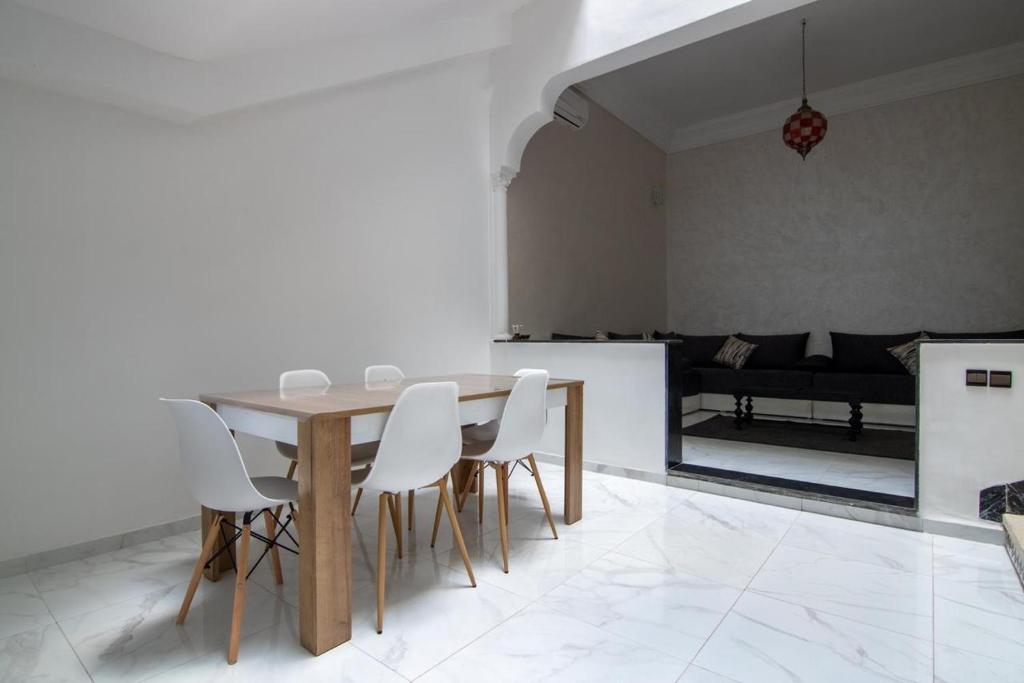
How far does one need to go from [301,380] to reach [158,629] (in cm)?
119

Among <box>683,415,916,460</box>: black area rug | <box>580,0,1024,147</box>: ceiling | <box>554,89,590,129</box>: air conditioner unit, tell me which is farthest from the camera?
<box>554,89,590,129</box>: air conditioner unit

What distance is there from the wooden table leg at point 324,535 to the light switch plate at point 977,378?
272 centimetres

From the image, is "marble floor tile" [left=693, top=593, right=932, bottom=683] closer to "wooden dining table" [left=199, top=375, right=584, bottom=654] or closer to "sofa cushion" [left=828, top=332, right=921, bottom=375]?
"wooden dining table" [left=199, top=375, right=584, bottom=654]

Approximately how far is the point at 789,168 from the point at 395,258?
4838mm

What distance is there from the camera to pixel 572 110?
4684 mm

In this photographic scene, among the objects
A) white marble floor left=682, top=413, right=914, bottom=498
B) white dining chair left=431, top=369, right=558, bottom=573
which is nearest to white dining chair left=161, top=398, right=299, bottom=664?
white dining chair left=431, top=369, right=558, bottom=573

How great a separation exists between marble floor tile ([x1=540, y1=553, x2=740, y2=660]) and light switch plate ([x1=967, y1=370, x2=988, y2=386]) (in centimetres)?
151

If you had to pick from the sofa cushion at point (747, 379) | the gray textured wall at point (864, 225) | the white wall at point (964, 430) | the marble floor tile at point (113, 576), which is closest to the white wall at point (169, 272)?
the marble floor tile at point (113, 576)

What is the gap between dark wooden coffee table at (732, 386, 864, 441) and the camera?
414 centimetres

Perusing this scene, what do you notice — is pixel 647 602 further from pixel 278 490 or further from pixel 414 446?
pixel 278 490

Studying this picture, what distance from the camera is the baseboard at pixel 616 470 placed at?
3387mm

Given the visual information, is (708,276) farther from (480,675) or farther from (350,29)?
(480,675)

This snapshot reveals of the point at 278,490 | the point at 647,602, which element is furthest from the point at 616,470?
the point at 278,490

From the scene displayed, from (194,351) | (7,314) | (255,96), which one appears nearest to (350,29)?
(255,96)
